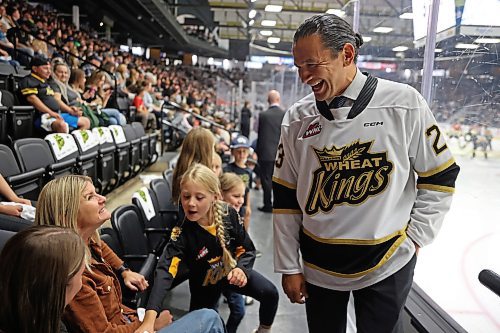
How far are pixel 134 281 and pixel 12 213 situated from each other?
0.58 metres

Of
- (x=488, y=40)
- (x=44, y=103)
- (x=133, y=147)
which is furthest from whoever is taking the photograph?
(x=133, y=147)

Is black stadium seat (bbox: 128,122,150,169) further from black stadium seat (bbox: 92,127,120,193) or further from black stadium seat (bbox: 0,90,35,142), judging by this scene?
black stadium seat (bbox: 0,90,35,142)

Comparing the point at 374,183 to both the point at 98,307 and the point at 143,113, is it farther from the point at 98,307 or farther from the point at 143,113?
the point at 143,113

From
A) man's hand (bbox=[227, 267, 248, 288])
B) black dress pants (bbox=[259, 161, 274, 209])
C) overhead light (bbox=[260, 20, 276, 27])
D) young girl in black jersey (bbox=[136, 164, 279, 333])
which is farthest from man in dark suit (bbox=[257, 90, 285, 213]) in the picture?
overhead light (bbox=[260, 20, 276, 27])

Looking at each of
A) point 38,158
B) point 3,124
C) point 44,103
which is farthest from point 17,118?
point 38,158

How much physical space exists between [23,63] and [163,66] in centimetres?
1292

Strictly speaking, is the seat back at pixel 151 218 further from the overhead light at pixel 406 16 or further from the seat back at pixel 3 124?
the overhead light at pixel 406 16

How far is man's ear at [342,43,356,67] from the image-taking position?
127cm

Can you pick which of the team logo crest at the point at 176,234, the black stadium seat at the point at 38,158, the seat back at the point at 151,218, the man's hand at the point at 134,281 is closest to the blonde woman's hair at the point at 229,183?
the seat back at the point at 151,218

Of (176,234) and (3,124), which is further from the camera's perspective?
(3,124)

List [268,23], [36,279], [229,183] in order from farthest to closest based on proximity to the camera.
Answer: [268,23] → [229,183] → [36,279]

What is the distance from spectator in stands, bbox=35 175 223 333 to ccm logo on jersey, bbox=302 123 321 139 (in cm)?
67

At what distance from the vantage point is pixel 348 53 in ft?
4.20

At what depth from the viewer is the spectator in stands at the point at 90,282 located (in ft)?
4.38
